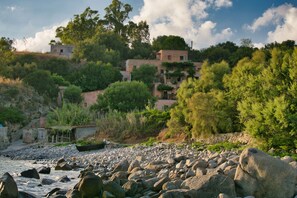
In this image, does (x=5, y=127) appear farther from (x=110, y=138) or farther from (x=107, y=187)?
(x=107, y=187)

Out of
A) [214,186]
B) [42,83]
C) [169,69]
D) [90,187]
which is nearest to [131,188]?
[90,187]

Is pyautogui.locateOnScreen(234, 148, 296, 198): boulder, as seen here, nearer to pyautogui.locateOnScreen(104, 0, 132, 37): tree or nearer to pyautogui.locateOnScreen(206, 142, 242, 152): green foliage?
pyautogui.locateOnScreen(206, 142, 242, 152): green foliage

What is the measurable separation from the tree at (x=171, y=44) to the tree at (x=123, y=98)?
25.8 meters

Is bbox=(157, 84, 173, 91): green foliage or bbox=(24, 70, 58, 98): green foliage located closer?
bbox=(24, 70, 58, 98): green foliage

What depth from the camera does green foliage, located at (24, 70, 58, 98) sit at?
46406 millimetres

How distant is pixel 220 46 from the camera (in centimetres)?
6850

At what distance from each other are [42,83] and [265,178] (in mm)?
38415

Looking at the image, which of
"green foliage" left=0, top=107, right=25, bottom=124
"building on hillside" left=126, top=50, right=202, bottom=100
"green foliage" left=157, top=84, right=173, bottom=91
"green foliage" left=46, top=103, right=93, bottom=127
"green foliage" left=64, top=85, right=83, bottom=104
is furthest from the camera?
"building on hillside" left=126, top=50, right=202, bottom=100

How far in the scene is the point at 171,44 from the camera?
6588 cm

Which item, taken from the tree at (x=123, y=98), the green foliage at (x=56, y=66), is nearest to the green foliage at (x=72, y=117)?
the tree at (x=123, y=98)

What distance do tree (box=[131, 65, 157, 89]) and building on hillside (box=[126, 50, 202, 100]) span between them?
872 mm

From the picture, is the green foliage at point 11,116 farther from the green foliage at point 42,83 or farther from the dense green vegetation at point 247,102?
the dense green vegetation at point 247,102

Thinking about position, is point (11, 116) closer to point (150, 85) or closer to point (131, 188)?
point (150, 85)

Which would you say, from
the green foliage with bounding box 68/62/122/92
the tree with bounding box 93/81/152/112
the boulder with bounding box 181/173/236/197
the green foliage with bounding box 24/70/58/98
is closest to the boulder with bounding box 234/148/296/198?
the boulder with bounding box 181/173/236/197
